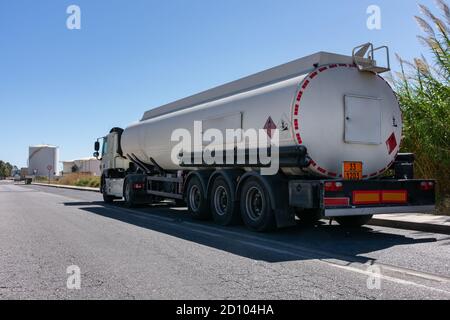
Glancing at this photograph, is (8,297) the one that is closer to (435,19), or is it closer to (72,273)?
(72,273)

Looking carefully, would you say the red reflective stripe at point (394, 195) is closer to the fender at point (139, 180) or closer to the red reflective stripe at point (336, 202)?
the red reflective stripe at point (336, 202)

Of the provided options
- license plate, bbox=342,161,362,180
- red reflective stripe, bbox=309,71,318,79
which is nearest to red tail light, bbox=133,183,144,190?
license plate, bbox=342,161,362,180

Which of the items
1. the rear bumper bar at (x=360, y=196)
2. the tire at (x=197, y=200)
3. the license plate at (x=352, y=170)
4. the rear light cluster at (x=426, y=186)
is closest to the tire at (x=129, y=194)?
the tire at (x=197, y=200)

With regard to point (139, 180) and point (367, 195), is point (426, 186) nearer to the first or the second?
point (367, 195)

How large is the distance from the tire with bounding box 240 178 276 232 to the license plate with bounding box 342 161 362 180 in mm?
1492

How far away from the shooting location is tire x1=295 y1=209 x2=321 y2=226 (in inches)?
415

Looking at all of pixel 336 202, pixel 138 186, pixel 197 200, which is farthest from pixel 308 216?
pixel 138 186

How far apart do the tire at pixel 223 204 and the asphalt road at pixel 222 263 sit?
0.31m

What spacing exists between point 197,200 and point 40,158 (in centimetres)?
5611

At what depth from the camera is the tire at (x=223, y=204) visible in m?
9.91

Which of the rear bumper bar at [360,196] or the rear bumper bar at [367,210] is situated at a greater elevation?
the rear bumper bar at [360,196]

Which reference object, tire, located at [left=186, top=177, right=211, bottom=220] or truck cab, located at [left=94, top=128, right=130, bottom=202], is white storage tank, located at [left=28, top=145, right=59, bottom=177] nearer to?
truck cab, located at [left=94, top=128, right=130, bottom=202]

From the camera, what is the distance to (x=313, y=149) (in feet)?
27.5
